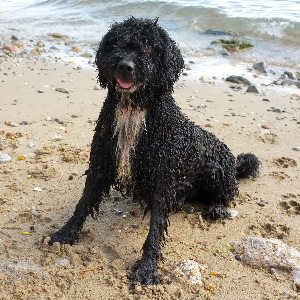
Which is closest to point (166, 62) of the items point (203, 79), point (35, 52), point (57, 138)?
point (57, 138)

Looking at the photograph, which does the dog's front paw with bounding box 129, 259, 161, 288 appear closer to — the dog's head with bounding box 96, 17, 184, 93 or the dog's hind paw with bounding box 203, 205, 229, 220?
the dog's hind paw with bounding box 203, 205, 229, 220

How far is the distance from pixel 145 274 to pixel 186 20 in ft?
46.4

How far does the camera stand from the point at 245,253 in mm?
3400

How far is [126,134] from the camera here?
3168 millimetres

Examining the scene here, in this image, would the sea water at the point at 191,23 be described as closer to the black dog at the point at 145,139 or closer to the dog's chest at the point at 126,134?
the black dog at the point at 145,139

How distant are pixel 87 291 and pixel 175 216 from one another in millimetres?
1466

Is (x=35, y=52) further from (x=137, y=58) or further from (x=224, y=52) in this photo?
(x=137, y=58)

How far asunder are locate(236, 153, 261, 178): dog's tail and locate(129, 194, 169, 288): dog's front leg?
1700 mm

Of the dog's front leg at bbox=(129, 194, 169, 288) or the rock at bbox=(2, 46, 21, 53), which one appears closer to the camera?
the dog's front leg at bbox=(129, 194, 169, 288)

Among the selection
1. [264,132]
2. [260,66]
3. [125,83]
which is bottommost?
[264,132]

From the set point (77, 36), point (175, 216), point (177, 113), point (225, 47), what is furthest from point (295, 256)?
point (77, 36)

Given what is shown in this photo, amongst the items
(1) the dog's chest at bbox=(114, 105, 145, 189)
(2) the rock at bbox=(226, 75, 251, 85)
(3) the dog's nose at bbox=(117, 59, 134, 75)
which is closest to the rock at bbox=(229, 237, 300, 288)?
(1) the dog's chest at bbox=(114, 105, 145, 189)

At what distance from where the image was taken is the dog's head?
2752mm

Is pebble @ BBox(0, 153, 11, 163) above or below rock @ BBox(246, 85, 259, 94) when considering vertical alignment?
below
